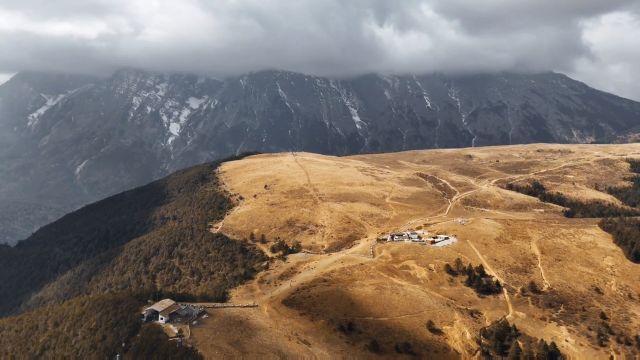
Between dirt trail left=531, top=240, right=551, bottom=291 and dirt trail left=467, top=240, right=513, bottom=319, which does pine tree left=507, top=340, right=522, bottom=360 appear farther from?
dirt trail left=531, top=240, right=551, bottom=291

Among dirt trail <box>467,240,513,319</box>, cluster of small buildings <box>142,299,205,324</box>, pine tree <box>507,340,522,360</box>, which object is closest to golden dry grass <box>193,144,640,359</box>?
dirt trail <box>467,240,513,319</box>

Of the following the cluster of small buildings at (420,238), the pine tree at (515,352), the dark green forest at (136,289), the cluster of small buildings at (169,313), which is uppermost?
the cluster of small buildings at (420,238)

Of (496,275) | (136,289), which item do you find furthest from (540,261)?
(136,289)

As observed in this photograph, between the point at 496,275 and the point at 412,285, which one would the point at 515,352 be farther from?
the point at 496,275

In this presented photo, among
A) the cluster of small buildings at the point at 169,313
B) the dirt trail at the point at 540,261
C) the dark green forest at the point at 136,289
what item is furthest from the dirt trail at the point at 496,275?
the cluster of small buildings at the point at 169,313

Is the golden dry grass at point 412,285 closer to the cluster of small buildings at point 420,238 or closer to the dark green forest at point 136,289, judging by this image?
the cluster of small buildings at point 420,238

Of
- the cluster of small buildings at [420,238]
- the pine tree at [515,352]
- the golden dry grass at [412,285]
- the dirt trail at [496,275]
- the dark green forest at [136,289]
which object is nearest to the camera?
the dark green forest at [136,289]
